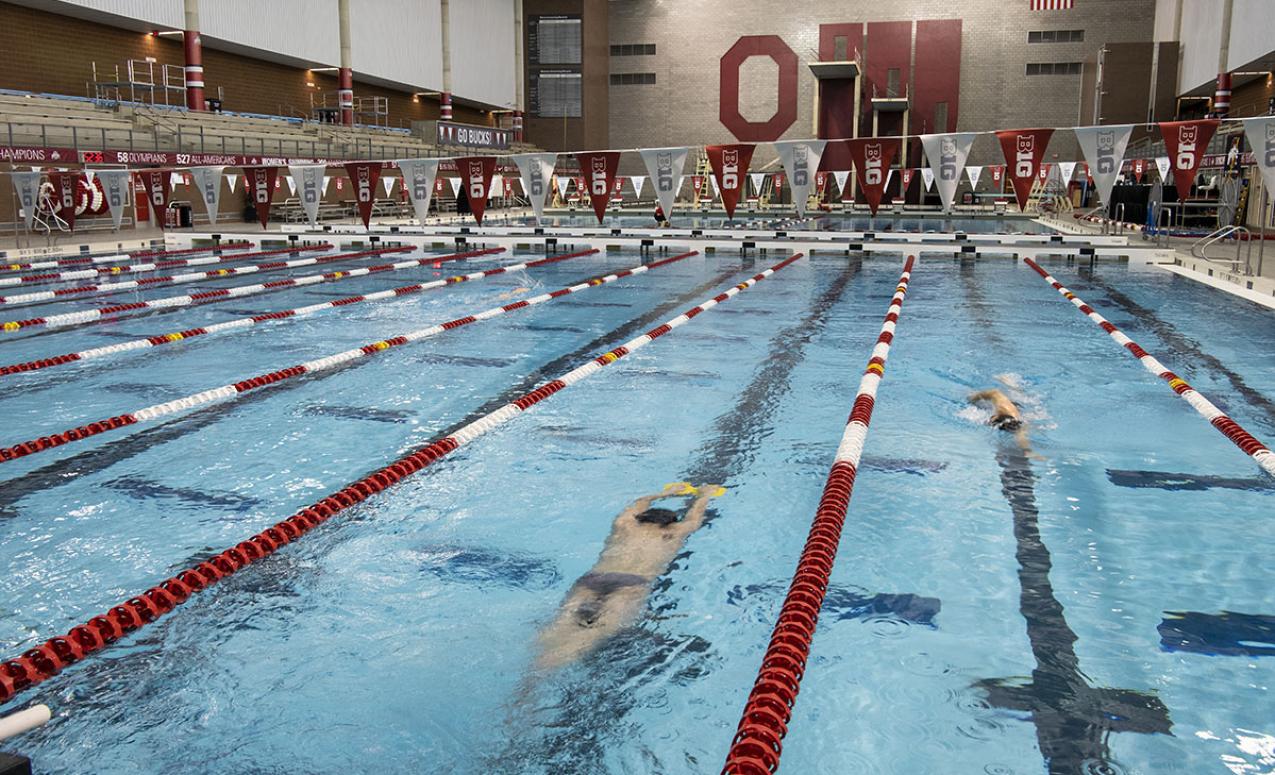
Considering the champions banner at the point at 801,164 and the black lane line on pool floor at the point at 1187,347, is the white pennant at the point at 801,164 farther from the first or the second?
the black lane line on pool floor at the point at 1187,347

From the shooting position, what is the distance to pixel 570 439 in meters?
4.60

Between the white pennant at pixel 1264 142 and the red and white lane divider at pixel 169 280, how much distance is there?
33.9ft

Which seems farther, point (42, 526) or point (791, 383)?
point (791, 383)

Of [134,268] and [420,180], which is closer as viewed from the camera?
[134,268]

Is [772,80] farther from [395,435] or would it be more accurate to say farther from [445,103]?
[395,435]

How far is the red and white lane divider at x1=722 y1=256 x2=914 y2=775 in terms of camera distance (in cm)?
180

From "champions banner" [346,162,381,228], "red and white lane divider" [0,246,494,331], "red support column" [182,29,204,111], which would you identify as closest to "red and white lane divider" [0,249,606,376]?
"red and white lane divider" [0,246,494,331]

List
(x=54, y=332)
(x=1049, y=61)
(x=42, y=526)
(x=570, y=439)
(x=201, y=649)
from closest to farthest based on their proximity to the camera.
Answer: (x=201, y=649)
(x=42, y=526)
(x=570, y=439)
(x=54, y=332)
(x=1049, y=61)

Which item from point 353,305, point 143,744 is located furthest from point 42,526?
point 353,305

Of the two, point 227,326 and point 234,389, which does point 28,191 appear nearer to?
point 227,326

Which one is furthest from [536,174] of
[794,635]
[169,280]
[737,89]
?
[737,89]

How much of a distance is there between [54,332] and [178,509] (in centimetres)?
475

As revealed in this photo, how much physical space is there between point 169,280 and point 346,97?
17098 millimetres

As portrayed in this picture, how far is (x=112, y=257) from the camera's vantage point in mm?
13516
